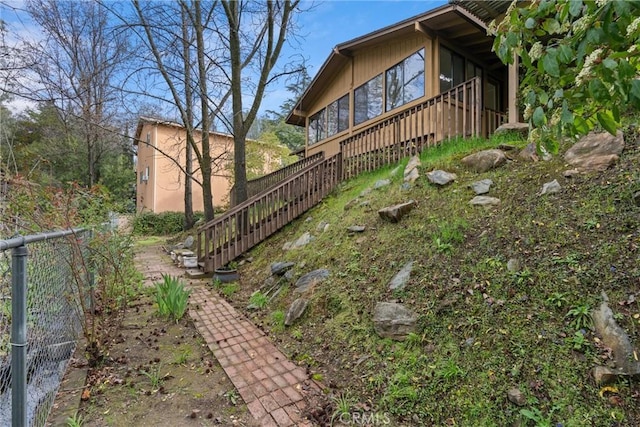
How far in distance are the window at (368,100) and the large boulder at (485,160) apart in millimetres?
5770

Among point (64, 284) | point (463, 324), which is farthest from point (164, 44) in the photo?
point (463, 324)

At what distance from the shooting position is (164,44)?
831 cm

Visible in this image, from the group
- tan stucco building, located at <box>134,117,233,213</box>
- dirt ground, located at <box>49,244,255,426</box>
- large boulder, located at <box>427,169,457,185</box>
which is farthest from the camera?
tan stucco building, located at <box>134,117,233,213</box>

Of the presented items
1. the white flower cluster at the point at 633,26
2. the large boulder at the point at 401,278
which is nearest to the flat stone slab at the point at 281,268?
the large boulder at the point at 401,278

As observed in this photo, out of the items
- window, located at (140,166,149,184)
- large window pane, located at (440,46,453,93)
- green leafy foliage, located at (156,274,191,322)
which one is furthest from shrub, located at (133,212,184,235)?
large window pane, located at (440,46,453,93)

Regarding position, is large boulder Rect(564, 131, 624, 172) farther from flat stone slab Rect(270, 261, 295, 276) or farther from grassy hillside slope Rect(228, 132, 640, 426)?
flat stone slab Rect(270, 261, 295, 276)

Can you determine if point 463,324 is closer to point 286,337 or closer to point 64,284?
point 286,337

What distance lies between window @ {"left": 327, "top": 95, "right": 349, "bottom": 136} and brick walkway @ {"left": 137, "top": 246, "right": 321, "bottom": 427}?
9.09 metres

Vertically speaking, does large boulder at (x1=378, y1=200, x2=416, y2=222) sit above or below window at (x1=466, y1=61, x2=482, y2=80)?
below

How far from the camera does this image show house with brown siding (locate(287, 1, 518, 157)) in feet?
21.0

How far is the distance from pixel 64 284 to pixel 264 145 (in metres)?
14.6

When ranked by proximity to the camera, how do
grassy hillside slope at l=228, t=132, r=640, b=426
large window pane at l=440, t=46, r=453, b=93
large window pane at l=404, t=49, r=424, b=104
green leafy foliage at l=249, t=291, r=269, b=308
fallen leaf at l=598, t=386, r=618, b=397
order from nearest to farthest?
fallen leaf at l=598, t=386, r=618, b=397 → grassy hillside slope at l=228, t=132, r=640, b=426 → green leafy foliage at l=249, t=291, r=269, b=308 → large window pane at l=440, t=46, r=453, b=93 → large window pane at l=404, t=49, r=424, b=104

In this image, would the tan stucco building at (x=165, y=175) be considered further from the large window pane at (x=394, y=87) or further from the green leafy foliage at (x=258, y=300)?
the green leafy foliage at (x=258, y=300)

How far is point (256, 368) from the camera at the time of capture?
282cm
